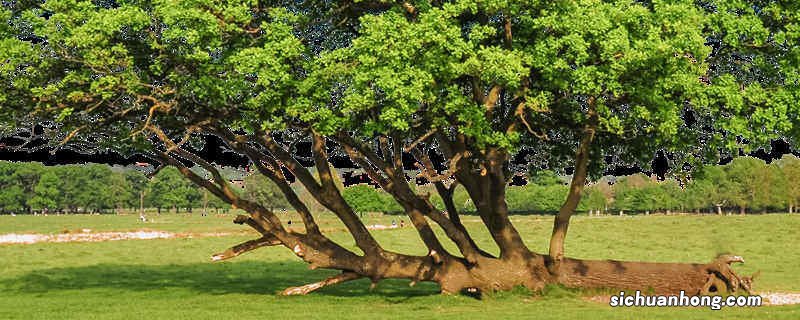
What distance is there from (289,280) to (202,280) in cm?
382

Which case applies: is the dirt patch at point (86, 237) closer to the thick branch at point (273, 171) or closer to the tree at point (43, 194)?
the thick branch at point (273, 171)

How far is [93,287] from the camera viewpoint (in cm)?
3872

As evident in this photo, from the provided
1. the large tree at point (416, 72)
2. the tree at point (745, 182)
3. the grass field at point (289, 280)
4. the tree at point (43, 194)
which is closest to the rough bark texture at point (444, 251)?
the large tree at point (416, 72)

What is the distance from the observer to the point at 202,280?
4203 centimetres

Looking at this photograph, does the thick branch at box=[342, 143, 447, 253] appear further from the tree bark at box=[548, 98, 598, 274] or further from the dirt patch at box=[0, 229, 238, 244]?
the dirt patch at box=[0, 229, 238, 244]

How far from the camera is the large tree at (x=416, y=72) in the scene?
25844 millimetres

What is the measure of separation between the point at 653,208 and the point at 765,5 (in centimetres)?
14907

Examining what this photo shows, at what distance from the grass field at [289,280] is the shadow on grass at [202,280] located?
0.06m

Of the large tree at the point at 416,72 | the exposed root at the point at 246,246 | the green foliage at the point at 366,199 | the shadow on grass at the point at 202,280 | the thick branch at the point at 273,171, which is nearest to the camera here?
the large tree at the point at 416,72

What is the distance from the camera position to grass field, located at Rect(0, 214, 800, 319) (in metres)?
27.9

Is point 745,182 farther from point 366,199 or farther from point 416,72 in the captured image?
point 416,72

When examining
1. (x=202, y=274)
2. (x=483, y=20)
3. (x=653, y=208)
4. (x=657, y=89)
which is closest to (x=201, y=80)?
(x=483, y=20)

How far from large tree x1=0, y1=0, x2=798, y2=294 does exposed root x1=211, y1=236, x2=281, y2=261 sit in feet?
11.0

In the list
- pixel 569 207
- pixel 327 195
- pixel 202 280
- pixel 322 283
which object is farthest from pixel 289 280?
pixel 569 207
